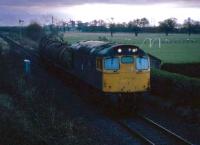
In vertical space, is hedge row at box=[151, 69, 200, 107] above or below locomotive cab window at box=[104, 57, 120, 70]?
below

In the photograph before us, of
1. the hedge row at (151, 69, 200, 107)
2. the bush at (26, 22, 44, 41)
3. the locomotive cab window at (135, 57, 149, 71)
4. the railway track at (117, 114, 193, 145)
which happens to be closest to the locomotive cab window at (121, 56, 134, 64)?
the locomotive cab window at (135, 57, 149, 71)

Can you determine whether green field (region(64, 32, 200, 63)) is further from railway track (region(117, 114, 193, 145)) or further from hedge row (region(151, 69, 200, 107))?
railway track (region(117, 114, 193, 145))

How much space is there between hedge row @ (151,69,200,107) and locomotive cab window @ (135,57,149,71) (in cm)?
154

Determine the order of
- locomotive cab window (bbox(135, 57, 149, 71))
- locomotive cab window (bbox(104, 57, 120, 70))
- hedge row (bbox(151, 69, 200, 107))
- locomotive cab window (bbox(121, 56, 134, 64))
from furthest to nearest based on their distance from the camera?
locomotive cab window (bbox(135, 57, 149, 71)), locomotive cab window (bbox(121, 56, 134, 64)), locomotive cab window (bbox(104, 57, 120, 70)), hedge row (bbox(151, 69, 200, 107))

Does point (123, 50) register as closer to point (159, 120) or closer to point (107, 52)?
point (107, 52)

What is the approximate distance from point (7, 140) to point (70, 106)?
8.95m

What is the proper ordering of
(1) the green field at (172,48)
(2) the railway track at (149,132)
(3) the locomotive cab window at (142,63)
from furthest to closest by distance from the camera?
(1) the green field at (172,48) < (3) the locomotive cab window at (142,63) < (2) the railway track at (149,132)

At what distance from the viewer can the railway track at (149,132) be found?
1464 cm

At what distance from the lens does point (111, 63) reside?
746 inches

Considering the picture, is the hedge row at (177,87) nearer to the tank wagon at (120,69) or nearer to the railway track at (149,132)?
the tank wagon at (120,69)

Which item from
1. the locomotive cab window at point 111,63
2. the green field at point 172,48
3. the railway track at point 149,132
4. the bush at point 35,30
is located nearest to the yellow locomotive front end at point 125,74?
the locomotive cab window at point 111,63

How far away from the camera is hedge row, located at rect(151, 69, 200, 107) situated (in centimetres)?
1823

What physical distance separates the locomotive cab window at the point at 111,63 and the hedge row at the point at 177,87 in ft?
9.58

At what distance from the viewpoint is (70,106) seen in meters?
21.1
